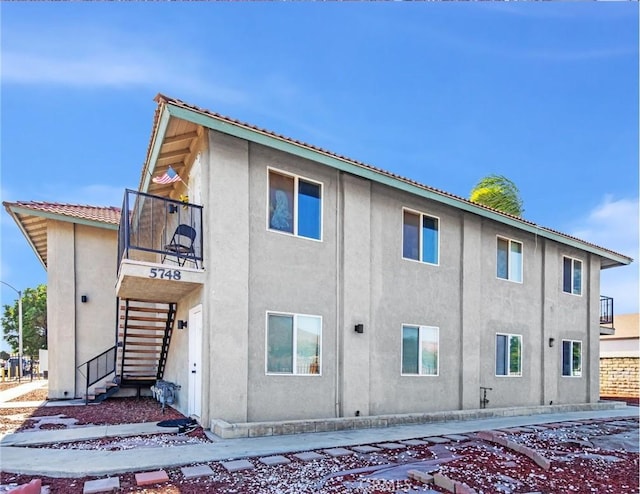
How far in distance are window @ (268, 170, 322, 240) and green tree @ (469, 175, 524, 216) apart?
16.7 metres

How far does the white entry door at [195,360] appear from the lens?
30.3ft

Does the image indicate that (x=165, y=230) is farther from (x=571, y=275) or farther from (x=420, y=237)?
(x=571, y=275)

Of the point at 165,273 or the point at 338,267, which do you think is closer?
the point at 165,273

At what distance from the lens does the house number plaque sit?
8.36 m

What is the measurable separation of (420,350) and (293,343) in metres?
3.92

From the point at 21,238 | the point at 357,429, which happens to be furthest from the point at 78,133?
the point at 357,429

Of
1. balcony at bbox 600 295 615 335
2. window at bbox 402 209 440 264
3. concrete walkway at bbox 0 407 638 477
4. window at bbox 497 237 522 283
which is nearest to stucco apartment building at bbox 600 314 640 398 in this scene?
balcony at bbox 600 295 615 335

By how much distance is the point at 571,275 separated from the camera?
1673 cm

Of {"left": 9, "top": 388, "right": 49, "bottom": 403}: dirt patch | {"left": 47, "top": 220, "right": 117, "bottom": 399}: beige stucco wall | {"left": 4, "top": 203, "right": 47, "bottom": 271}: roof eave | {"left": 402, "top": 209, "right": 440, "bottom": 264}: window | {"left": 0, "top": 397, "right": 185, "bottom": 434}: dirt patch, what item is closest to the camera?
{"left": 0, "top": 397, "right": 185, "bottom": 434}: dirt patch

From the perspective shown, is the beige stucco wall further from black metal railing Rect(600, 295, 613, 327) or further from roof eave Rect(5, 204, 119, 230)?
black metal railing Rect(600, 295, 613, 327)

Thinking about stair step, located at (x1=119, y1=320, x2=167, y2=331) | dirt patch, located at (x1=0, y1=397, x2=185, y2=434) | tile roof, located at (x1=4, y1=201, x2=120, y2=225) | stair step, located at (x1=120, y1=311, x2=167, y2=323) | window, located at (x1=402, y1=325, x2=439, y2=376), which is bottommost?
dirt patch, located at (x1=0, y1=397, x2=185, y2=434)

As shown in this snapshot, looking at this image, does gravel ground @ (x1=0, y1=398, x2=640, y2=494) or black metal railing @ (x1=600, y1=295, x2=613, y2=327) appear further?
black metal railing @ (x1=600, y1=295, x2=613, y2=327)

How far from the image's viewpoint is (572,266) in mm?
16828

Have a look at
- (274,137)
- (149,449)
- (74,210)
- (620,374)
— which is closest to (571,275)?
(620,374)
